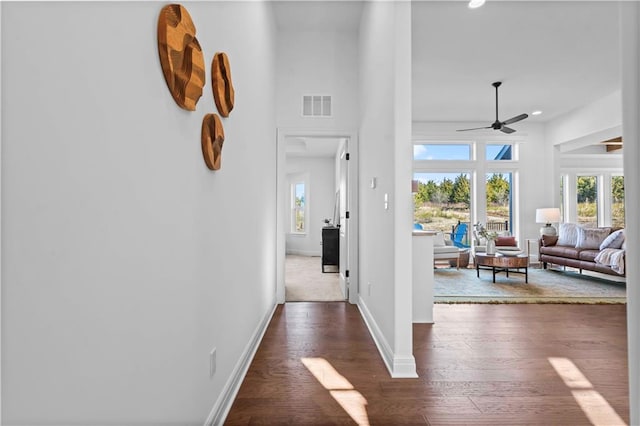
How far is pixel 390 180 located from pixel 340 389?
1.36 meters

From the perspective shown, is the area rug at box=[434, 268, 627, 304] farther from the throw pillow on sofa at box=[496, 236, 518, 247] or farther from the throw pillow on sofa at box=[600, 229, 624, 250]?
the throw pillow on sofa at box=[496, 236, 518, 247]

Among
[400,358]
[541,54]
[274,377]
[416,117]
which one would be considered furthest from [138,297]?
[416,117]

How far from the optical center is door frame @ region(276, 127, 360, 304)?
3.79 meters

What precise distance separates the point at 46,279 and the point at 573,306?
471 cm

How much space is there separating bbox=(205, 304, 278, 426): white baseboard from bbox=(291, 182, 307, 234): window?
6.28 meters

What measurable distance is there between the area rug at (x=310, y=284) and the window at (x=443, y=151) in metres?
3.43

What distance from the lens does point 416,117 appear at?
22.8ft

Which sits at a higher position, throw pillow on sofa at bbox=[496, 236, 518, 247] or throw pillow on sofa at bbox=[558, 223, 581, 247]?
throw pillow on sofa at bbox=[558, 223, 581, 247]

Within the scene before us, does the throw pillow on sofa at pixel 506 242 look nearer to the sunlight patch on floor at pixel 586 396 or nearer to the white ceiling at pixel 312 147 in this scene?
the white ceiling at pixel 312 147

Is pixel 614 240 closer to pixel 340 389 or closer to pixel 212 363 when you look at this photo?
pixel 340 389

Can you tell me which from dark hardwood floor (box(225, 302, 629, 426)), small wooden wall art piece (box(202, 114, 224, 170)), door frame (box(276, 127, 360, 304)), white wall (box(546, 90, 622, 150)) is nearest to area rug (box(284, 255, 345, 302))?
door frame (box(276, 127, 360, 304))

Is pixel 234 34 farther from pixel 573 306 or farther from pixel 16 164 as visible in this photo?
pixel 573 306

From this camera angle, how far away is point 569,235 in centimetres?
607

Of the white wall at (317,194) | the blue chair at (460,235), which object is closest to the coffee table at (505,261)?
the blue chair at (460,235)
